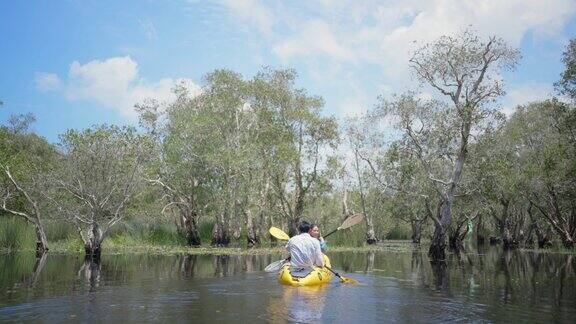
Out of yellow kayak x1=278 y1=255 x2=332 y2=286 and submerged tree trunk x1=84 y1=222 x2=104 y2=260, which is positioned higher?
submerged tree trunk x1=84 y1=222 x2=104 y2=260

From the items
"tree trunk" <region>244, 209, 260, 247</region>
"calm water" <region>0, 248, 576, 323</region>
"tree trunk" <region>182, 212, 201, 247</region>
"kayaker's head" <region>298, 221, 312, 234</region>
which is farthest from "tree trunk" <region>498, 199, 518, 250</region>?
"kayaker's head" <region>298, 221, 312, 234</region>

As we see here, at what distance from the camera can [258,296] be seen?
12.0 meters

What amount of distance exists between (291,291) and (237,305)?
2.11 meters

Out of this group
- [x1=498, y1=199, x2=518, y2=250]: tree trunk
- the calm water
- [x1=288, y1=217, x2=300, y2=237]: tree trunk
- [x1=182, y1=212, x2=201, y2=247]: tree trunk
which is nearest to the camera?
the calm water

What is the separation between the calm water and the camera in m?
9.76

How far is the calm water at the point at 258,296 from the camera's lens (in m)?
9.76

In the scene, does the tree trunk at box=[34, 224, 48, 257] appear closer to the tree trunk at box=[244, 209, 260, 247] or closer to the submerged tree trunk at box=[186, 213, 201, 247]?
the submerged tree trunk at box=[186, 213, 201, 247]

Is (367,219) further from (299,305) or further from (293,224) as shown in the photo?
(299,305)

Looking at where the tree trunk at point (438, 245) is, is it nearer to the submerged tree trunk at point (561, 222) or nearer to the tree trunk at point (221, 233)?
the submerged tree trunk at point (561, 222)

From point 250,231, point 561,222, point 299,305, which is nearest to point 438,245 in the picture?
point 561,222

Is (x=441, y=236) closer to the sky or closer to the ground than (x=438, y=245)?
closer to the sky

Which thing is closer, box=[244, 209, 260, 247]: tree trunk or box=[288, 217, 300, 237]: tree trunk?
box=[244, 209, 260, 247]: tree trunk

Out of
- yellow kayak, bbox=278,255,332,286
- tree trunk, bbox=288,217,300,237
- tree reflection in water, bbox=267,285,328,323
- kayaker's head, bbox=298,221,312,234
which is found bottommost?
tree reflection in water, bbox=267,285,328,323

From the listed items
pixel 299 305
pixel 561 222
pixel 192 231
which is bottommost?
pixel 299 305
